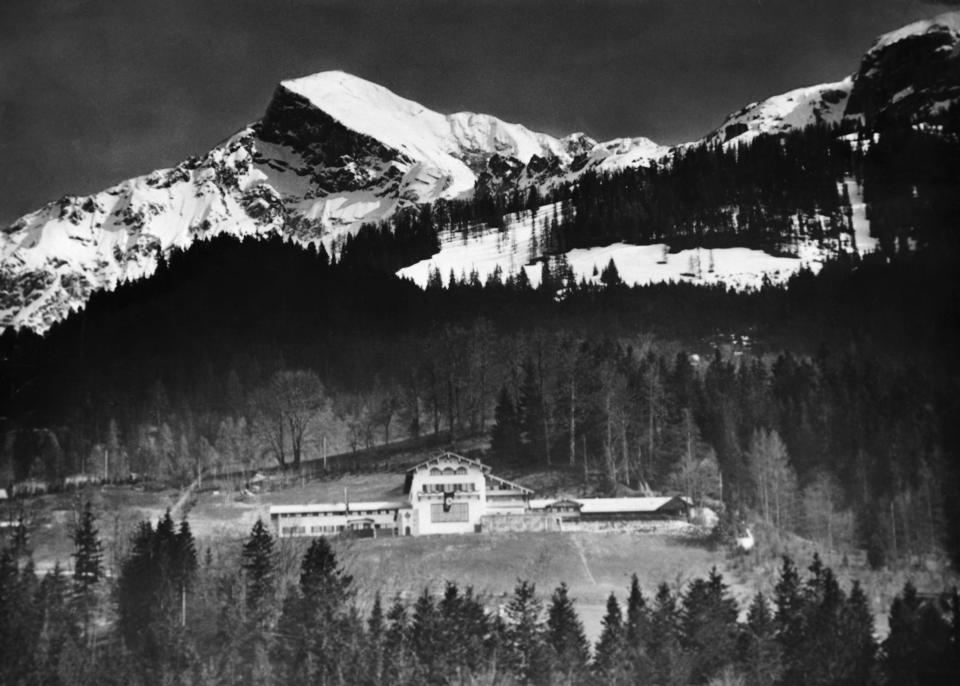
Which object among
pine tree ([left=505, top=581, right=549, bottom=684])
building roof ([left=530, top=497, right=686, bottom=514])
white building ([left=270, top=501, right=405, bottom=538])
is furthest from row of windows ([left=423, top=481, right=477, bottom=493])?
pine tree ([left=505, top=581, right=549, bottom=684])

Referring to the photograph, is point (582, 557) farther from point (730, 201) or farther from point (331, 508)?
point (730, 201)

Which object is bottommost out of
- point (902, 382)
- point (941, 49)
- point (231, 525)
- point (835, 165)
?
point (231, 525)

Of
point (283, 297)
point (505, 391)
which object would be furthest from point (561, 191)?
point (505, 391)

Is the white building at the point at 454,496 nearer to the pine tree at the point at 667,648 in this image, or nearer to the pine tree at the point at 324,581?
the pine tree at the point at 324,581

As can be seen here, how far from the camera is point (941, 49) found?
18762 cm

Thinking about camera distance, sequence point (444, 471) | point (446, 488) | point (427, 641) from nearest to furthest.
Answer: point (427, 641)
point (446, 488)
point (444, 471)

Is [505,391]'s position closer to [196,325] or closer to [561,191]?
[196,325]

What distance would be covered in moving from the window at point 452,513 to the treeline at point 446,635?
11225 millimetres

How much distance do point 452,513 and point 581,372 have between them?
63.6 ft

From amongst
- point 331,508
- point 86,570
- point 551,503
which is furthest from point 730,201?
point 86,570

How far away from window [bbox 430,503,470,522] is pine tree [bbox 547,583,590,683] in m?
16.1

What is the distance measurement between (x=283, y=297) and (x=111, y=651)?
70.6m

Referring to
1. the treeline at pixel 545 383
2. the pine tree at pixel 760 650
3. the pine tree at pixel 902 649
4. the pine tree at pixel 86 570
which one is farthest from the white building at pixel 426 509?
the pine tree at pixel 902 649

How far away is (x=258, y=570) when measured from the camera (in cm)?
5888
